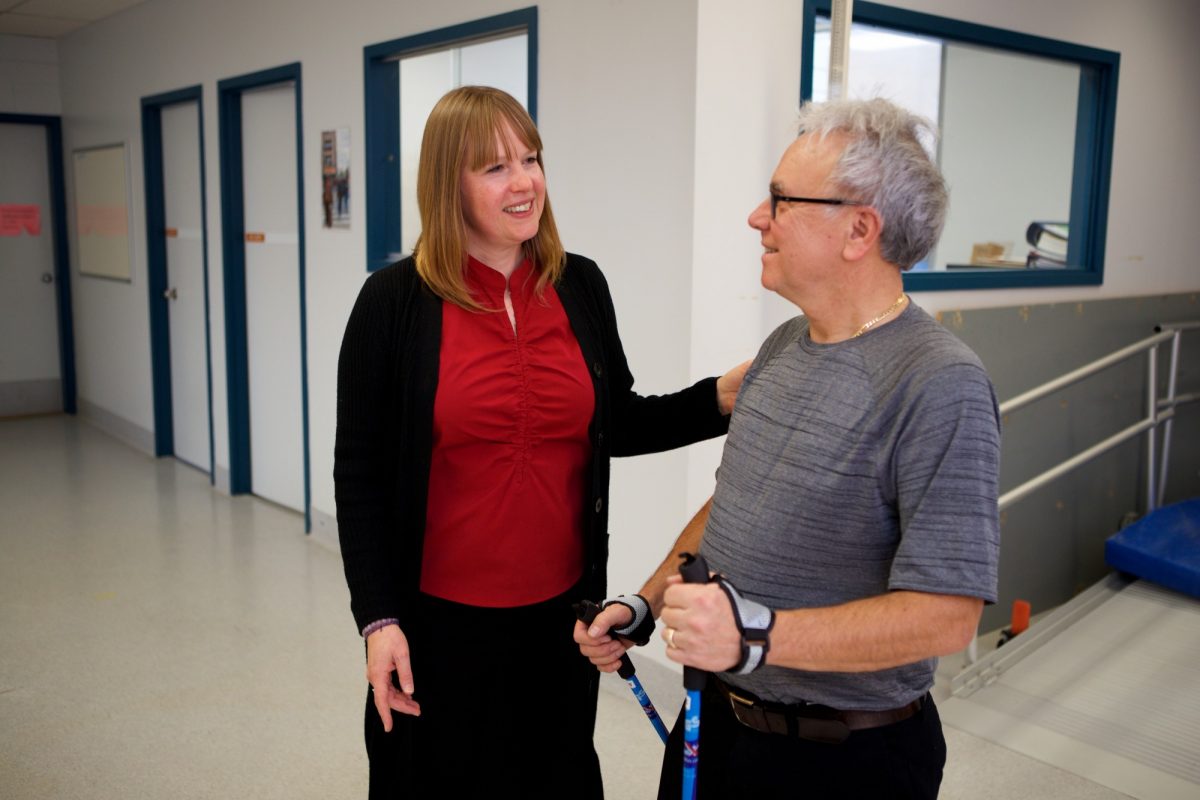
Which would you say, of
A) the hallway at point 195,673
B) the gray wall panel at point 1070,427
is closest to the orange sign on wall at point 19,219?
the hallway at point 195,673

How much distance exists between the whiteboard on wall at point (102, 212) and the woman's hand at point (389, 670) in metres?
6.10

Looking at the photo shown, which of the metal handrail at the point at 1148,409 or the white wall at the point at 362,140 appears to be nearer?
the white wall at the point at 362,140

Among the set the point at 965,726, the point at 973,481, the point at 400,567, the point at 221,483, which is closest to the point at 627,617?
the point at 400,567

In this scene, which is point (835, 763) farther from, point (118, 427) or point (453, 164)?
point (118, 427)

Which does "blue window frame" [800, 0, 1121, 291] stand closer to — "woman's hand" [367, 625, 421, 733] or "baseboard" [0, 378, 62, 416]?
"woman's hand" [367, 625, 421, 733]

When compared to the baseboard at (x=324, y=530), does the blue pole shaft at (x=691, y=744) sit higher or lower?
higher

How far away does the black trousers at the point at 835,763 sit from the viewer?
136 cm

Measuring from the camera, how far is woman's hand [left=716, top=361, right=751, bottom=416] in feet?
5.88

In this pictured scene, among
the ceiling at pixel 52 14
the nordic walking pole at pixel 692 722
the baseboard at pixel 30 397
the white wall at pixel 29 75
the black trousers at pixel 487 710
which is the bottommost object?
the baseboard at pixel 30 397

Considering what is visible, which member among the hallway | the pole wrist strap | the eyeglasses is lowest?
the hallway

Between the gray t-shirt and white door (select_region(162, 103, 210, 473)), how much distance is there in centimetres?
537

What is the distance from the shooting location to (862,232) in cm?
132

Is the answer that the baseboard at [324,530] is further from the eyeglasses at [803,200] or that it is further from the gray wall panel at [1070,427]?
the eyeglasses at [803,200]

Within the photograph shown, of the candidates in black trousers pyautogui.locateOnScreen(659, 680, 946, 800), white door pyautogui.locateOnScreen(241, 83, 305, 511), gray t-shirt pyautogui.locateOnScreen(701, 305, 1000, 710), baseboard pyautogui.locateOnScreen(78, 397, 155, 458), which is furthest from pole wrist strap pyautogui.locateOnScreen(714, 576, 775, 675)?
baseboard pyautogui.locateOnScreen(78, 397, 155, 458)
